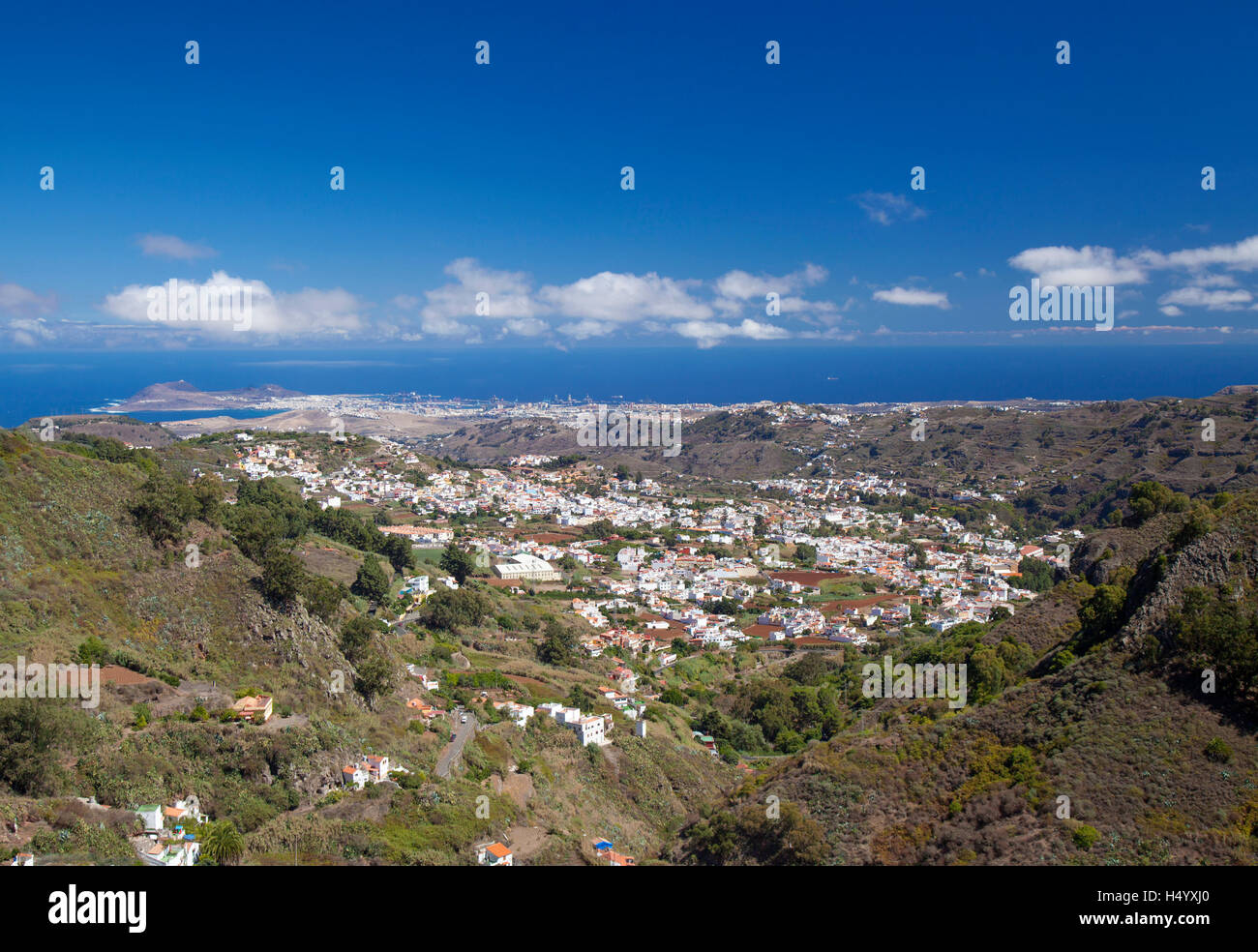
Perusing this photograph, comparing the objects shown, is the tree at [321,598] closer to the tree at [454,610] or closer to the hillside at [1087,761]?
the tree at [454,610]

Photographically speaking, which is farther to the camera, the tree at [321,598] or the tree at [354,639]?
the tree at [321,598]

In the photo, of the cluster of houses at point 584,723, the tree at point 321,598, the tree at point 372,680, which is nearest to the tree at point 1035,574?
the cluster of houses at point 584,723

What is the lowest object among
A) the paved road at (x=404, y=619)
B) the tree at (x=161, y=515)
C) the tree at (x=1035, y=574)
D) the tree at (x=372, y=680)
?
the tree at (x=1035, y=574)

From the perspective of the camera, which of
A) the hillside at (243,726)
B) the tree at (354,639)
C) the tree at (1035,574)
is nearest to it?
the hillside at (243,726)

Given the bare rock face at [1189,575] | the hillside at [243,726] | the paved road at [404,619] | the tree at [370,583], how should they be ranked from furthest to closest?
the tree at [370,583] → the paved road at [404,619] → the bare rock face at [1189,575] → the hillside at [243,726]
